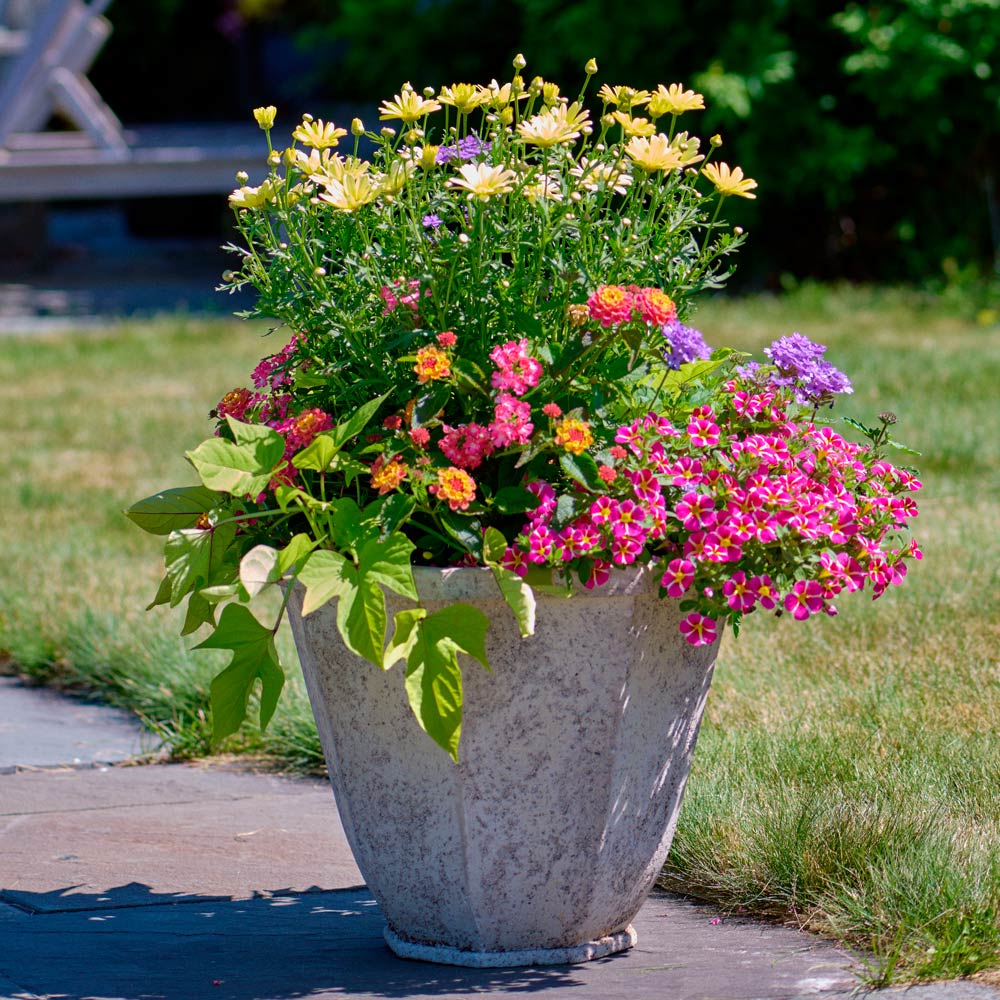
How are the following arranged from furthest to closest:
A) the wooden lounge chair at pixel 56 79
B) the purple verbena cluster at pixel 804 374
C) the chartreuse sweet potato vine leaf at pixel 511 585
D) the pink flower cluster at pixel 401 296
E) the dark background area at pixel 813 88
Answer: the wooden lounge chair at pixel 56 79
the dark background area at pixel 813 88
the purple verbena cluster at pixel 804 374
the pink flower cluster at pixel 401 296
the chartreuse sweet potato vine leaf at pixel 511 585

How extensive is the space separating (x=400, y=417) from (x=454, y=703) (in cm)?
44

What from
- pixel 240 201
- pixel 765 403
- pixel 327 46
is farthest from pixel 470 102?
pixel 327 46

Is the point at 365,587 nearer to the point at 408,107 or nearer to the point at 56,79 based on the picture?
the point at 408,107

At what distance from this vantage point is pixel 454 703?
224 cm

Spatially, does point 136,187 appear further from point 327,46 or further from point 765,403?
point 765,403

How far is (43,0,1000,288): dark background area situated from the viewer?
10.5 metres

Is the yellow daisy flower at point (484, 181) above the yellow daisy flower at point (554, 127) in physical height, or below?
below

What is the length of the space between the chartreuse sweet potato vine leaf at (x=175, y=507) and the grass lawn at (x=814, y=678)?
40.6 inches

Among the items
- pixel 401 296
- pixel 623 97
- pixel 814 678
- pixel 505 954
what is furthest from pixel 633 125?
pixel 814 678

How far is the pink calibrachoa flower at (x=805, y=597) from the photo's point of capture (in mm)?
2346

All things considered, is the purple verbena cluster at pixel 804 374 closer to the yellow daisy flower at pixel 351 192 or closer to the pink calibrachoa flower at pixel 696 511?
the pink calibrachoa flower at pixel 696 511

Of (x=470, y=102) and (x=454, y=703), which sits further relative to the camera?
(x=470, y=102)

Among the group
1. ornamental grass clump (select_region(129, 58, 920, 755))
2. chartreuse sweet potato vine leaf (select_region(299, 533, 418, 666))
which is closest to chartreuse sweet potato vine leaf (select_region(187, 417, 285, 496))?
ornamental grass clump (select_region(129, 58, 920, 755))

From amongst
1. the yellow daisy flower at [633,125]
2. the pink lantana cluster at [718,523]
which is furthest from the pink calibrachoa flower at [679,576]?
the yellow daisy flower at [633,125]
